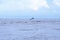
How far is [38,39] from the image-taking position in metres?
16.3

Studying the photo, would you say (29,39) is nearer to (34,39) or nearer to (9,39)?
(34,39)

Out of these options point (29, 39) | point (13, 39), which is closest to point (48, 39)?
point (29, 39)

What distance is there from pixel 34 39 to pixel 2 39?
2654 mm

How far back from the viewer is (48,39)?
16328mm

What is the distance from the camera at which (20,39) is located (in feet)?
52.7

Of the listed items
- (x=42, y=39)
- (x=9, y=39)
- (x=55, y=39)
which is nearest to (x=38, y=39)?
(x=42, y=39)

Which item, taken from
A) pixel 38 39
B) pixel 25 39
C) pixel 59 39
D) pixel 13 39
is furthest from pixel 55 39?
pixel 13 39

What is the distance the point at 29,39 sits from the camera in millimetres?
15984

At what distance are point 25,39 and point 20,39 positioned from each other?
41 cm

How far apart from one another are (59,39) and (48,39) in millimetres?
927

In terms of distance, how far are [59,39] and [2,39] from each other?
4.72 metres

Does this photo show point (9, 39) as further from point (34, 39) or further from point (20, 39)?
point (34, 39)

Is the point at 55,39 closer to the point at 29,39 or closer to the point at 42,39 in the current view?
the point at 42,39

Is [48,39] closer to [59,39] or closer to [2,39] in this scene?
[59,39]
